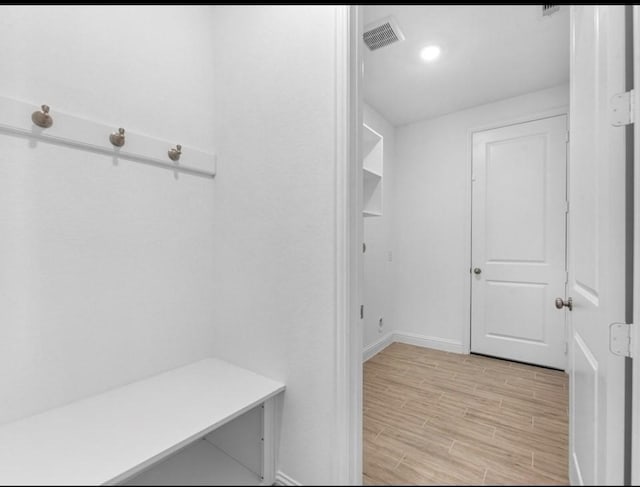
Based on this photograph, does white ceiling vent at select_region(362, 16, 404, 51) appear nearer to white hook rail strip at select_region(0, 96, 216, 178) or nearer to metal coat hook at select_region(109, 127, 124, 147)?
white hook rail strip at select_region(0, 96, 216, 178)

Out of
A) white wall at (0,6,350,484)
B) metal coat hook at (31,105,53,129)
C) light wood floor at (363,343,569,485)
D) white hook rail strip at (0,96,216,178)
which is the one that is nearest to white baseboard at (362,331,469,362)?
light wood floor at (363,343,569,485)

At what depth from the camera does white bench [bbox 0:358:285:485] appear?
82 centimetres

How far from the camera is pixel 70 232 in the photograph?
1.13 meters

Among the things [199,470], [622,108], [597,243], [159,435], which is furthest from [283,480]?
[622,108]

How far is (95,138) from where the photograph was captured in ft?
3.88

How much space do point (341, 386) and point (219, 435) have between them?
68 cm

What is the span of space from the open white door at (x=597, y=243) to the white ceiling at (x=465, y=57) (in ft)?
1.52

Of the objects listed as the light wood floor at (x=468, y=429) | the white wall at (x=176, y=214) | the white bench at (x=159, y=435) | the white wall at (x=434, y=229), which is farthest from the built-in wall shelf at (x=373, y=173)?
the white bench at (x=159, y=435)

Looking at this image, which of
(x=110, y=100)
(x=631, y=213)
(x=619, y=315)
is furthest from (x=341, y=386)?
(x=110, y=100)

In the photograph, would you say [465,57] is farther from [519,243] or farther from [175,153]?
[175,153]

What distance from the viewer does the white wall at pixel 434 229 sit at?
2.67m

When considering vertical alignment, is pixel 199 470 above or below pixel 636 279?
below

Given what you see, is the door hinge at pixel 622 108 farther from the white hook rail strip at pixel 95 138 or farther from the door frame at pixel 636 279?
the white hook rail strip at pixel 95 138

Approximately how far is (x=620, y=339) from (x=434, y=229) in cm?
231
